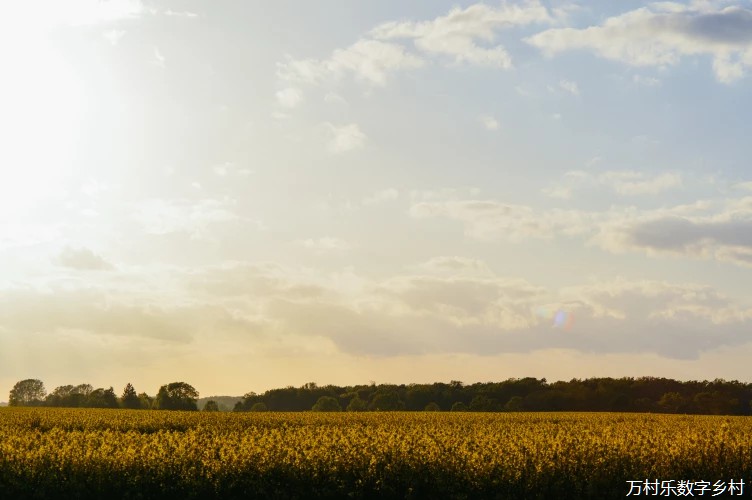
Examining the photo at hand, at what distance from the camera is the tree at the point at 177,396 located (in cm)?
10519

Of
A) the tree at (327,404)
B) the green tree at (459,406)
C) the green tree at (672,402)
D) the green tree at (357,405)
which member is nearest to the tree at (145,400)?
the tree at (327,404)

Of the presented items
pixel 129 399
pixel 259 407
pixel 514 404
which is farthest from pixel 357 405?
pixel 129 399

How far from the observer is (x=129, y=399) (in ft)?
376

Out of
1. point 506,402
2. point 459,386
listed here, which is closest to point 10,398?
point 459,386

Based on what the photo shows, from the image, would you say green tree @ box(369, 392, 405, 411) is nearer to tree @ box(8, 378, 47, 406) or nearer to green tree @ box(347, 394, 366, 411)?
green tree @ box(347, 394, 366, 411)

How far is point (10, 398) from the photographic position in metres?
150

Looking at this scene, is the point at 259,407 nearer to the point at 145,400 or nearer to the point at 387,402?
the point at 387,402

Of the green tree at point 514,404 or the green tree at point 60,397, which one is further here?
the green tree at point 60,397

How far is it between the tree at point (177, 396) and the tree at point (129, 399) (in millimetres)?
7041

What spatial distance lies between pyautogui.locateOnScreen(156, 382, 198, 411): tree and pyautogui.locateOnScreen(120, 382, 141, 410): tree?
7.04 meters

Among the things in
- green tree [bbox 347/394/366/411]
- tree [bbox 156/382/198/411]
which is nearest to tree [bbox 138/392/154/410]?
tree [bbox 156/382/198/411]

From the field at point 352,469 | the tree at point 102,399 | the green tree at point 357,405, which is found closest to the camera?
the field at point 352,469

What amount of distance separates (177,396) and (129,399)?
1227 centimetres

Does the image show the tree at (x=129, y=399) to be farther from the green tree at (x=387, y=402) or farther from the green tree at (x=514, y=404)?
the green tree at (x=514, y=404)
